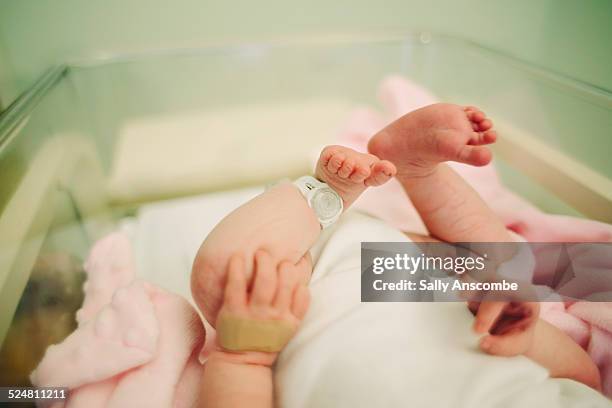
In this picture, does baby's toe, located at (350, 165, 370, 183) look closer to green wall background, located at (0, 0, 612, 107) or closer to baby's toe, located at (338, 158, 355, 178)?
baby's toe, located at (338, 158, 355, 178)

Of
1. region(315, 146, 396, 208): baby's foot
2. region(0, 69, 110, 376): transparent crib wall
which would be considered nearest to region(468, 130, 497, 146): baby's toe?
region(315, 146, 396, 208): baby's foot

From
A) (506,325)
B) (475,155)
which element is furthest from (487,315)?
(475,155)

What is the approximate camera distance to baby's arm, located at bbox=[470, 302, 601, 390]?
1.19 ft

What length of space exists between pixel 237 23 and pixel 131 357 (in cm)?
90

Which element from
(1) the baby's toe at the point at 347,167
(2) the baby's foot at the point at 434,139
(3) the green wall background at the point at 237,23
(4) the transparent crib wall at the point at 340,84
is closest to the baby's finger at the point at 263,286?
(1) the baby's toe at the point at 347,167

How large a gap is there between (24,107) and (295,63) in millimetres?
660

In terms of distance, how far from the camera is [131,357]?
0.41 m

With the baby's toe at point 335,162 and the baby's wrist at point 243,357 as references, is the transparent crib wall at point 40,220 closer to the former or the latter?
the baby's wrist at point 243,357

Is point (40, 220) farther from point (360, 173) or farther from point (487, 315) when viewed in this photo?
point (487, 315)

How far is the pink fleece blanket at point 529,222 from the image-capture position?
45 cm

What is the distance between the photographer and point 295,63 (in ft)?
3.59

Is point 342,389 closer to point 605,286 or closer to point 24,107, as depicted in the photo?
point 605,286

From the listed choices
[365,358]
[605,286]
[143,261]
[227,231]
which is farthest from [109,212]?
[605,286]

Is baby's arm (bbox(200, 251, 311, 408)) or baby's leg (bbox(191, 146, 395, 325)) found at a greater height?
baby's leg (bbox(191, 146, 395, 325))
